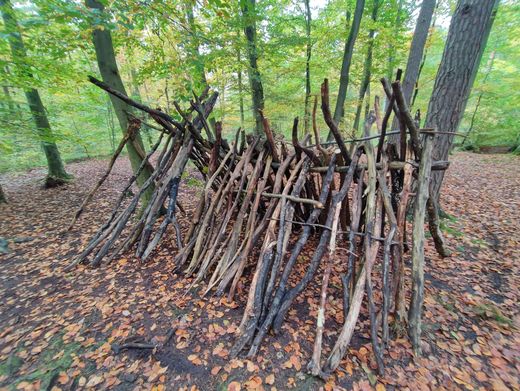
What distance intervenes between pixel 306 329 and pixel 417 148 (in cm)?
237

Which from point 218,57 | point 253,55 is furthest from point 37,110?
point 253,55

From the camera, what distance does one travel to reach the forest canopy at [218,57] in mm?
4273

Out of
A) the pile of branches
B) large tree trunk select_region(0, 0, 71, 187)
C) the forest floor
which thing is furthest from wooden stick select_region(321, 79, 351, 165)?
large tree trunk select_region(0, 0, 71, 187)

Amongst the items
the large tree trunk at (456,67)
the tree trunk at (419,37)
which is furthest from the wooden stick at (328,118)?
the tree trunk at (419,37)

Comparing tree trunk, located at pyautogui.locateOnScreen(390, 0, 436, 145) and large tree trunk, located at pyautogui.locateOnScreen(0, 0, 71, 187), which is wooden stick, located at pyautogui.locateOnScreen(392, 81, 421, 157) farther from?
large tree trunk, located at pyautogui.locateOnScreen(0, 0, 71, 187)

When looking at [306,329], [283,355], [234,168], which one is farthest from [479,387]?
[234,168]

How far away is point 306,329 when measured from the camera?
2.53 m

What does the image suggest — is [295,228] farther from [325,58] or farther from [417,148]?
[325,58]

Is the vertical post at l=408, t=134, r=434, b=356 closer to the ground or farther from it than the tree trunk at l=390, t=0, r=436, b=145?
closer to the ground

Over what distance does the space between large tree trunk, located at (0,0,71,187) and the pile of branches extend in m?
2.89

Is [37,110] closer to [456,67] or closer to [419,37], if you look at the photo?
[456,67]

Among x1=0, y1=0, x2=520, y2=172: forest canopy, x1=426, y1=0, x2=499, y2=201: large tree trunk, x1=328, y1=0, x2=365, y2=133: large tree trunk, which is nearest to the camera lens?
x1=426, y1=0, x2=499, y2=201: large tree trunk

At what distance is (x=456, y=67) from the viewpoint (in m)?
3.73

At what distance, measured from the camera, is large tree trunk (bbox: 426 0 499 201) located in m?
3.57
